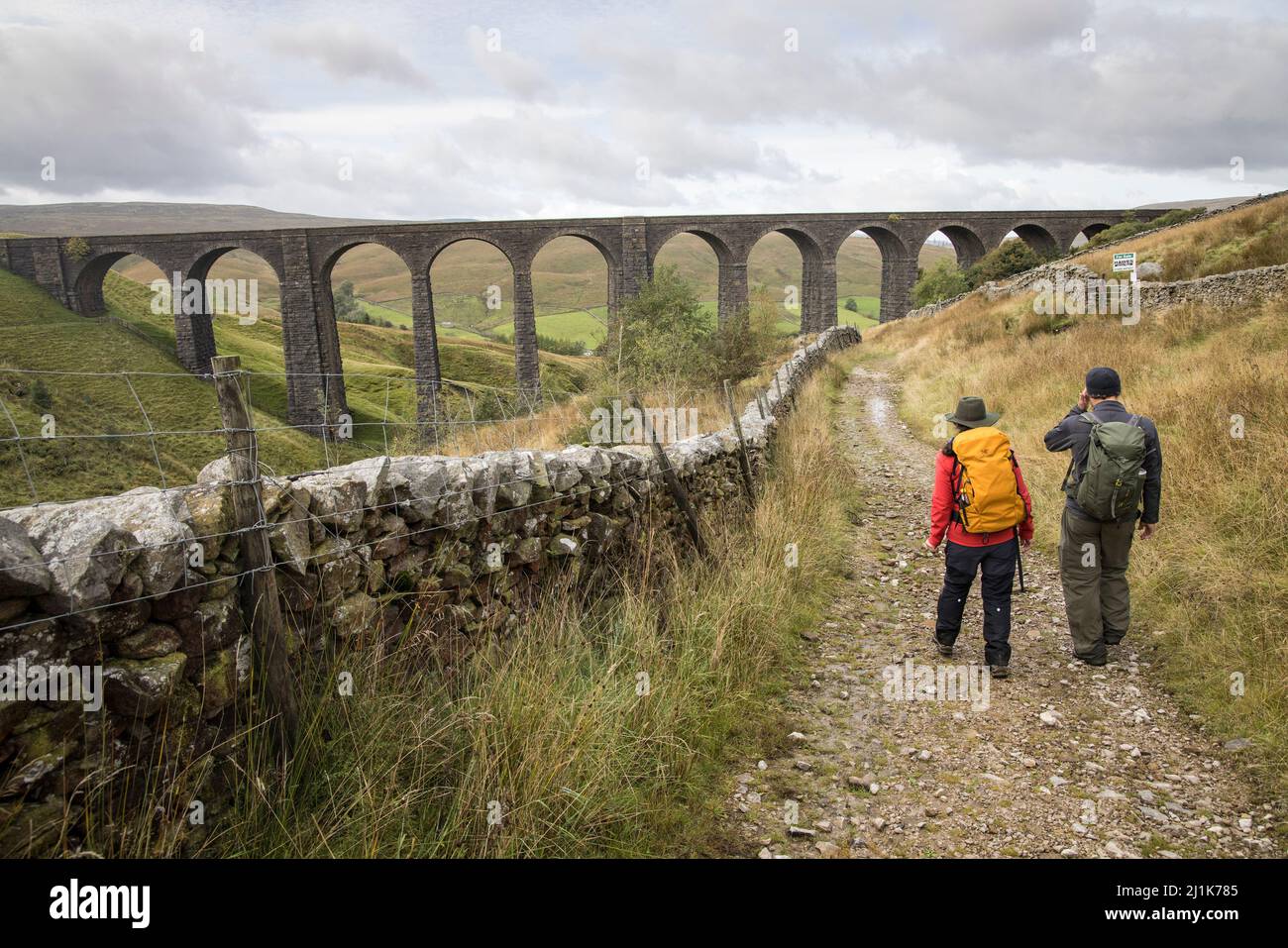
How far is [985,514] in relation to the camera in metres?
4.58

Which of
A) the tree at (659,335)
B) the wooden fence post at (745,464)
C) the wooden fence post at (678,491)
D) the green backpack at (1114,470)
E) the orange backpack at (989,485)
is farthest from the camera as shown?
the tree at (659,335)

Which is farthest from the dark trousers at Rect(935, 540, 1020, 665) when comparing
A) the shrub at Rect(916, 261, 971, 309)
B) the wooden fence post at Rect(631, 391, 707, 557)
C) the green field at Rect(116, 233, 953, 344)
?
the green field at Rect(116, 233, 953, 344)

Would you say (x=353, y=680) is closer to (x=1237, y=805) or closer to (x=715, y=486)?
(x=1237, y=805)

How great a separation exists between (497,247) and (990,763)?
42.3m

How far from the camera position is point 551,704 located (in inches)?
126

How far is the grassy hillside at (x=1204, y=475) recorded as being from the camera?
4.11 meters

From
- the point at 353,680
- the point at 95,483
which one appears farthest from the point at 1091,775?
the point at 95,483

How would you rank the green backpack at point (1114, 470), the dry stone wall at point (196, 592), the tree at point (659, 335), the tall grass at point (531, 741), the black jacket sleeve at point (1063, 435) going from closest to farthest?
the dry stone wall at point (196, 592) → the tall grass at point (531, 741) → the green backpack at point (1114, 470) → the black jacket sleeve at point (1063, 435) → the tree at point (659, 335)

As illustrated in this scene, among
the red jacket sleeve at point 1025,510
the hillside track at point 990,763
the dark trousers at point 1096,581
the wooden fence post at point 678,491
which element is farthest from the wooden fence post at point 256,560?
the dark trousers at point 1096,581

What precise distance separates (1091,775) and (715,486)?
3942 mm

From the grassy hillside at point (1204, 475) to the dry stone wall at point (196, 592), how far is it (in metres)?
3.91

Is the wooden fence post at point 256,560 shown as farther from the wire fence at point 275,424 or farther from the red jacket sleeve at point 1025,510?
the red jacket sleeve at point 1025,510

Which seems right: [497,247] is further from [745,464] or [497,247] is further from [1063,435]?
[1063,435]

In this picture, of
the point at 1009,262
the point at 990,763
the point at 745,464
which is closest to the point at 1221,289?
the point at 745,464
